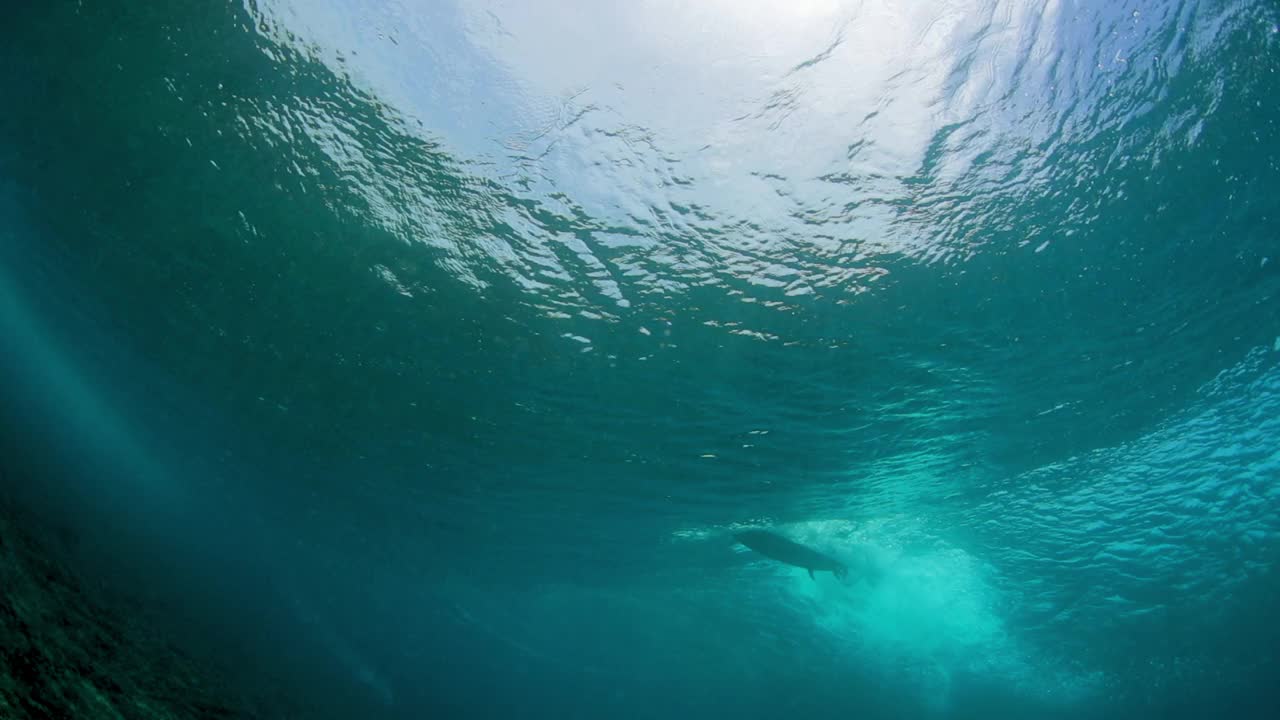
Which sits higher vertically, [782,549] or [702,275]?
[702,275]

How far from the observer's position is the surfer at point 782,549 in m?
17.0

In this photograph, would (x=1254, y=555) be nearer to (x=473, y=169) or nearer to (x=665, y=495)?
(x=665, y=495)

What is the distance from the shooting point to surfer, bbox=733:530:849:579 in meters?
17.0

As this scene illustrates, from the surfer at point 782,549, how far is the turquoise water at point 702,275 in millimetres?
1356

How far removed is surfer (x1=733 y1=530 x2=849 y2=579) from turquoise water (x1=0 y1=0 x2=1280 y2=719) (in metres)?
1.36

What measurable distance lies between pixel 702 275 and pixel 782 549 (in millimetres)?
11838

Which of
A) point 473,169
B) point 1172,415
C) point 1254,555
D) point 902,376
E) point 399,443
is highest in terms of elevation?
point 1254,555

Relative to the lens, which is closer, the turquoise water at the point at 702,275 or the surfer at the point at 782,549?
the turquoise water at the point at 702,275

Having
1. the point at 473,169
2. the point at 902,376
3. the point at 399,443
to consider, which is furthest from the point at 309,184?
the point at 902,376

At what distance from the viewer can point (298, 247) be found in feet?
37.3

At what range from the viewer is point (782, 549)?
18094 mm

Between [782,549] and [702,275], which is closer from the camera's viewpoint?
Result: [702,275]

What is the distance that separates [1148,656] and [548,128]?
42376mm

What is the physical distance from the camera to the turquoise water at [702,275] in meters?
7.18
